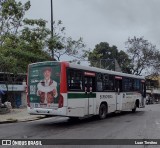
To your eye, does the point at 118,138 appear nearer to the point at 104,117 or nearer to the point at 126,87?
the point at 104,117

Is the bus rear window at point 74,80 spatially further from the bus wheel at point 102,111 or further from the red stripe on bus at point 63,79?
the bus wheel at point 102,111

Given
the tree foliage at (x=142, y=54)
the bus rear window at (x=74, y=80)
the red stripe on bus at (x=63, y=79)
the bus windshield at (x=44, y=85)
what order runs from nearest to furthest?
the red stripe on bus at (x=63, y=79) → the bus windshield at (x=44, y=85) → the bus rear window at (x=74, y=80) → the tree foliage at (x=142, y=54)

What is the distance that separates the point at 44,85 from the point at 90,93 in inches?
107

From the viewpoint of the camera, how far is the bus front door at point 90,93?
1698 cm

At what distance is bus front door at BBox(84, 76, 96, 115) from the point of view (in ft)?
55.7

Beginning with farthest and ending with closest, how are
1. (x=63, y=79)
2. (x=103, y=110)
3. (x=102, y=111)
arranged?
(x=103, y=110)
(x=102, y=111)
(x=63, y=79)

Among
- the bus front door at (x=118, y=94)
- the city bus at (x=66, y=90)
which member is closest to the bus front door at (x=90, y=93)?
the city bus at (x=66, y=90)

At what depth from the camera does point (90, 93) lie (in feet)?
56.9

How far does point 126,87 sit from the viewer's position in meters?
22.7

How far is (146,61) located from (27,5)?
33.7 metres

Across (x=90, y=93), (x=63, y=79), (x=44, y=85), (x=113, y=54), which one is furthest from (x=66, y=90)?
(x=113, y=54)

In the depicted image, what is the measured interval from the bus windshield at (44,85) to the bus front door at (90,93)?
2.06 m

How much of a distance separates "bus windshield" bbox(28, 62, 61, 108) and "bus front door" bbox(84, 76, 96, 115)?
206cm

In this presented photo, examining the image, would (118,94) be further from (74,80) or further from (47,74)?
(47,74)
